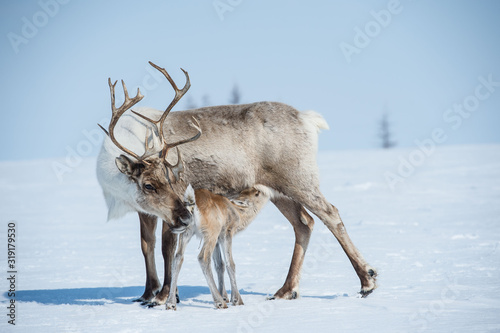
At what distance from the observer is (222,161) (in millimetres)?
6723

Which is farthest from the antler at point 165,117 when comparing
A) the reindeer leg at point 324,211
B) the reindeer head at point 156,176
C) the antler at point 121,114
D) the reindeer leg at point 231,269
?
the reindeer leg at point 324,211

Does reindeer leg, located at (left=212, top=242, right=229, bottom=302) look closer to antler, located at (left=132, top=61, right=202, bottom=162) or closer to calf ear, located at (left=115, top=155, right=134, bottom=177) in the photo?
antler, located at (left=132, top=61, right=202, bottom=162)

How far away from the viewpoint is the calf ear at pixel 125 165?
6.09 meters

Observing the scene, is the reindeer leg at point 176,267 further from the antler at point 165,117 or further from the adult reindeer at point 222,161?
the antler at point 165,117

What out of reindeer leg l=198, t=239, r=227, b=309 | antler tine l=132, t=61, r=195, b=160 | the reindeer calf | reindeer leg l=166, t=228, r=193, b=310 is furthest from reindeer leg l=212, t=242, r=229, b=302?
antler tine l=132, t=61, r=195, b=160

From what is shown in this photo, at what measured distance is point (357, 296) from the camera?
20.5 feet

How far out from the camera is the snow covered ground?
502 cm

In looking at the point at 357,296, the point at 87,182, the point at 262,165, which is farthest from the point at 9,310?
the point at 87,182

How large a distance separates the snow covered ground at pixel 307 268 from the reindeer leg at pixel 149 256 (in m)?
0.32

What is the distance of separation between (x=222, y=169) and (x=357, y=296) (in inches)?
77.0

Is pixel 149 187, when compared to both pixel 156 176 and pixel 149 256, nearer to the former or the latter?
pixel 156 176

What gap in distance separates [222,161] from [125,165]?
1102 millimetres

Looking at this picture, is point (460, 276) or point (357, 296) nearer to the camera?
point (357, 296)

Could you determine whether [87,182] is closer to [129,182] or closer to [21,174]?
[21,174]
